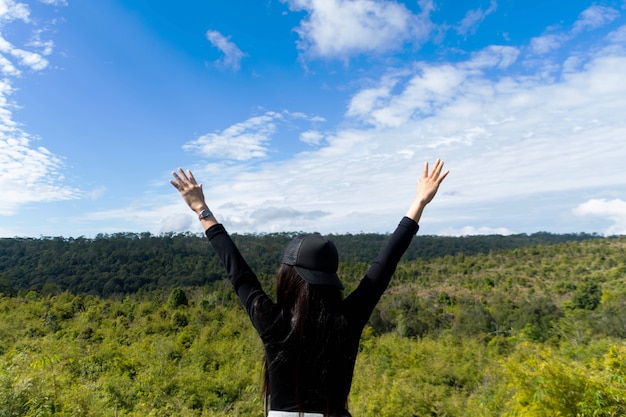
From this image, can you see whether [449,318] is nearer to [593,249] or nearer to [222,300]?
[222,300]

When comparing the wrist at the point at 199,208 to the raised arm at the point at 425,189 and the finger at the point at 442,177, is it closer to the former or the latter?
the raised arm at the point at 425,189

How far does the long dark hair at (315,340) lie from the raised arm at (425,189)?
40cm

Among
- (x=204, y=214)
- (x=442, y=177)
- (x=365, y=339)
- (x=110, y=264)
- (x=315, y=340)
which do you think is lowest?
(x=365, y=339)

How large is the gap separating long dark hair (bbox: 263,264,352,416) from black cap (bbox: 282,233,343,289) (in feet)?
0.07

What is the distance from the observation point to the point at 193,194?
47.2 inches

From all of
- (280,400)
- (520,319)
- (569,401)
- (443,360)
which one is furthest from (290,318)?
(520,319)

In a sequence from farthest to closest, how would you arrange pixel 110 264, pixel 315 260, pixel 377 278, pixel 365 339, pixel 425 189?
pixel 110 264 → pixel 365 339 → pixel 425 189 → pixel 377 278 → pixel 315 260

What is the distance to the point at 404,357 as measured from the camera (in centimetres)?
1553

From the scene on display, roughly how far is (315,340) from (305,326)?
4 centimetres

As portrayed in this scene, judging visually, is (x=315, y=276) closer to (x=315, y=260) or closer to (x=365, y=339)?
(x=315, y=260)

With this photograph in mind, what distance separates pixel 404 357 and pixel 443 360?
4.79 feet

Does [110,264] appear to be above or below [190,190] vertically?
below

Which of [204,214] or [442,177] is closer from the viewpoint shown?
[204,214]

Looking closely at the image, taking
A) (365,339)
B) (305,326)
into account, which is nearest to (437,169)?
(305,326)
